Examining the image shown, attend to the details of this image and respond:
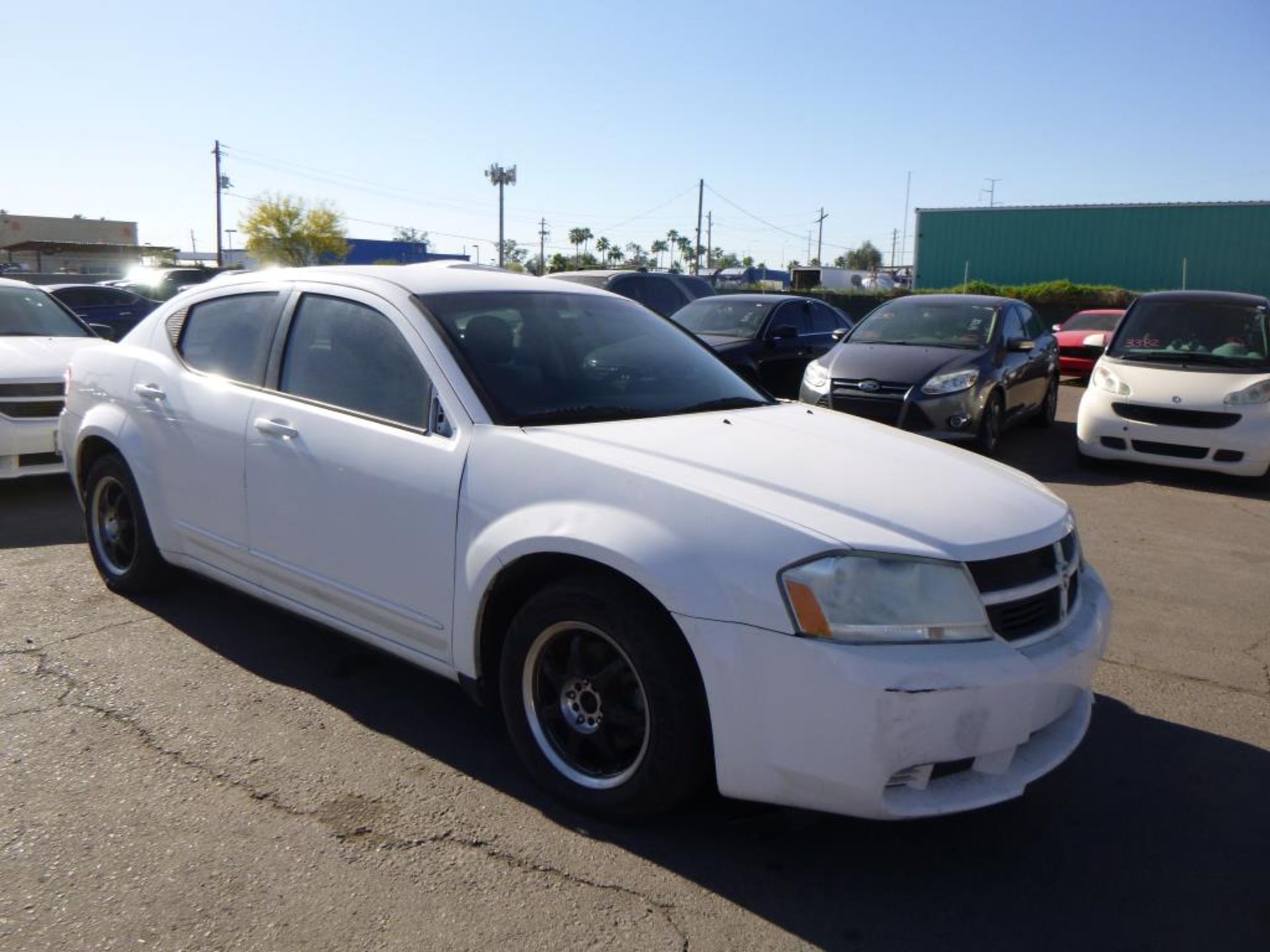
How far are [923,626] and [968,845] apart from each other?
824 mm

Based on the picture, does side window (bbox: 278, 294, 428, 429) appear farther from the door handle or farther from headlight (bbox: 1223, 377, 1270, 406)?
headlight (bbox: 1223, 377, 1270, 406)

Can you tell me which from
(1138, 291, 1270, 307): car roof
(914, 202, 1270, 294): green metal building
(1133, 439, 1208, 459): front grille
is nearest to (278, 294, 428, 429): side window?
(1133, 439, 1208, 459): front grille

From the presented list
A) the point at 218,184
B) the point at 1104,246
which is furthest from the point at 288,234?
the point at 1104,246

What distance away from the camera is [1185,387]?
858 cm

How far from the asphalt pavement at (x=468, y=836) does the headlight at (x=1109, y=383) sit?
4.88 metres

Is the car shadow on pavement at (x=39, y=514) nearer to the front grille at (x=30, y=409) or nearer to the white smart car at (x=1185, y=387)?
the front grille at (x=30, y=409)

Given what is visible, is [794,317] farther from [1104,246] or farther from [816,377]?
[1104,246]

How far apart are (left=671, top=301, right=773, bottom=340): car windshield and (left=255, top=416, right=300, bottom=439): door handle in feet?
26.5

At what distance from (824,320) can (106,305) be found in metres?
13.2

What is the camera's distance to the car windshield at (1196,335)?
896 centimetres

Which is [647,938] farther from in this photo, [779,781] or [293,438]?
[293,438]

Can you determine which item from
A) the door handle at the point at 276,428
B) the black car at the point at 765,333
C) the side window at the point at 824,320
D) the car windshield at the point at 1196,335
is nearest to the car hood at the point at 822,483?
the door handle at the point at 276,428

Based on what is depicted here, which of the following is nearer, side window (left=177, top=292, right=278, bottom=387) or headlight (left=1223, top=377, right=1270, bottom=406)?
side window (left=177, top=292, right=278, bottom=387)

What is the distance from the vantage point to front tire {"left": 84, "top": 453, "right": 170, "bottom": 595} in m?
4.68
